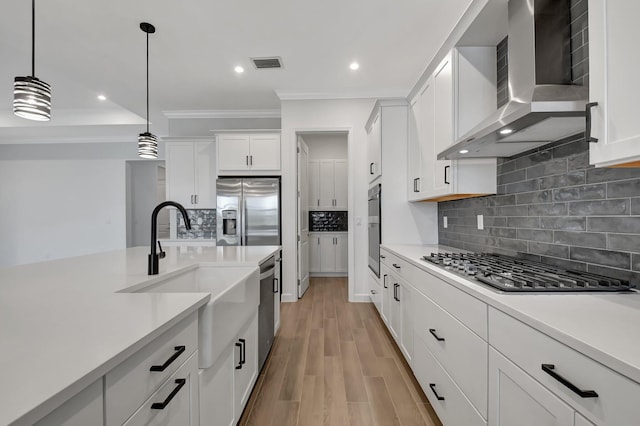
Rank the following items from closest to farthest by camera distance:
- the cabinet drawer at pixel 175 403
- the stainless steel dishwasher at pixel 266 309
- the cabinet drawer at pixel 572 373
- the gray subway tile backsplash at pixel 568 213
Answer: the cabinet drawer at pixel 572 373
the cabinet drawer at pixel 175 403
the gray subway tile backsplash at pixel 568 213
the stainless steel dishwasher at pixel 266 309

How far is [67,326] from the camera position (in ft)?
2.44

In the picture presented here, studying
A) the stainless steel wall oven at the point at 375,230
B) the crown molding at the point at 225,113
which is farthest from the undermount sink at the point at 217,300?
the crown molding at the point at 225,113

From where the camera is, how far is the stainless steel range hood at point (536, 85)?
1.24m

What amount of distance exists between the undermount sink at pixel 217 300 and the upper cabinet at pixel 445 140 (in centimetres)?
163

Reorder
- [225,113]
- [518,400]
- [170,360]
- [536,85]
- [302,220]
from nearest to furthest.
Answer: [170,360], [518,400], [536,85], [302,220], [225,113]

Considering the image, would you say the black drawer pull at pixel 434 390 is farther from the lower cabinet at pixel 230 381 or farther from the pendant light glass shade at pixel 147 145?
the pendant light glass shade at pixel 147 145

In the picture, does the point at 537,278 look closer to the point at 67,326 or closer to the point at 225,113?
the point at 67,326

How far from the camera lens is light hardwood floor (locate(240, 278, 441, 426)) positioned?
1714 millimetres

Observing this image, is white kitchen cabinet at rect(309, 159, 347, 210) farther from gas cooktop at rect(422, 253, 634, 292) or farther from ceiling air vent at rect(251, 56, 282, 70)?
gas cooktop at rect(422, 253, 634, 292)

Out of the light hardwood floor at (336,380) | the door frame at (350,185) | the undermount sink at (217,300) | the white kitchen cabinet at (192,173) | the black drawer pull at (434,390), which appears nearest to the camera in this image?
the undermount sink at (217,300)

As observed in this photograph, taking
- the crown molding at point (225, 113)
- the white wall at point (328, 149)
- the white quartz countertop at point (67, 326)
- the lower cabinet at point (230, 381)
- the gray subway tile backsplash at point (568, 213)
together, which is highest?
the crown molding at point (225, 113)

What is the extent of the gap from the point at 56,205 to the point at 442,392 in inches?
330

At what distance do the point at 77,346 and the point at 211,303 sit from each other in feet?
1.47

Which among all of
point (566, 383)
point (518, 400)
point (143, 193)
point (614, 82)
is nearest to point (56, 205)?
point (143, 193)
